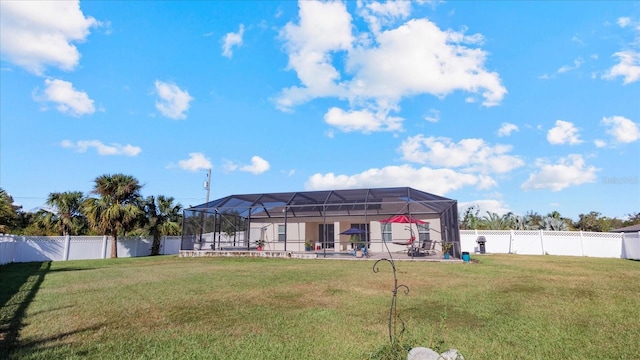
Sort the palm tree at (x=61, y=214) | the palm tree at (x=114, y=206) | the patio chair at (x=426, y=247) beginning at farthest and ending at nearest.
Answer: the palm tree at (x=61, y=214) < the palm tree at (x=114, y=206) < the patio chair at (x=426, y=247)

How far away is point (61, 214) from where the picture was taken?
20.8 m

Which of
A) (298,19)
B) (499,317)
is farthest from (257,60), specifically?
(499,317)

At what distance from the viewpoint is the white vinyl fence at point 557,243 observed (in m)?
18.2

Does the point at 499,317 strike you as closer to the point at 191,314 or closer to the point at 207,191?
the point at 191,314

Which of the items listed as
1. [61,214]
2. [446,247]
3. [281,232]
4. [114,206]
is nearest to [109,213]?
[114,206]

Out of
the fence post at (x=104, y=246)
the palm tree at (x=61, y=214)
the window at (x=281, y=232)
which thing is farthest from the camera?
the window at (x=281, y=232)

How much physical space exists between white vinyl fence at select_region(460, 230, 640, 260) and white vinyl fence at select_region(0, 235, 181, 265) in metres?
20.7

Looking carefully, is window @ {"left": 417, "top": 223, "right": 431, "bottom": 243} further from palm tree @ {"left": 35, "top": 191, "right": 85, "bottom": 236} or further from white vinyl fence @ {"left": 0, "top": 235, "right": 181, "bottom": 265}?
palm tree @ {"left": 35, "top": 191, "right": 85, "bottom": 236}

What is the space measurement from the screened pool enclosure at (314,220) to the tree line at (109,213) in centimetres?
385

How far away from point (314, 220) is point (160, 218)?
34.2 ft

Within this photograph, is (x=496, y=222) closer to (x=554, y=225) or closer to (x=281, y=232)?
(x=554, y=225)

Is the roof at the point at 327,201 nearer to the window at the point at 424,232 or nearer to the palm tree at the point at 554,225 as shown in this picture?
the window at the point at 424,232

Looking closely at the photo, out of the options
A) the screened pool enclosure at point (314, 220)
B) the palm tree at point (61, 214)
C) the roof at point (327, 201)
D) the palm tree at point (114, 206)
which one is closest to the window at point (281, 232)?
the screened pool enclosure at point (314, 220)

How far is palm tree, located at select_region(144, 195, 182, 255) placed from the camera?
21.8 m
